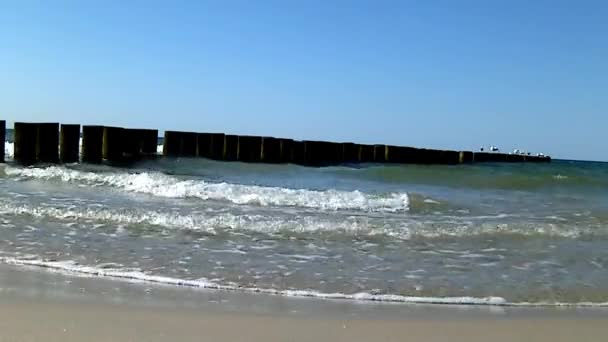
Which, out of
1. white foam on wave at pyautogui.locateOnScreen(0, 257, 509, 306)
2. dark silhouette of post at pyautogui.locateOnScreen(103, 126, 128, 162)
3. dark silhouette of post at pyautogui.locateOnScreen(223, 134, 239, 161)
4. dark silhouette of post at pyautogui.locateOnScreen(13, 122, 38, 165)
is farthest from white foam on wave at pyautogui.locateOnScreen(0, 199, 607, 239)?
dark silhouette of post at pyautogui.locateOnScreen(223, 134, 239, 161)

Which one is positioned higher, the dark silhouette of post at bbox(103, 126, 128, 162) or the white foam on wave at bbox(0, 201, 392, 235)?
the dark silhouette of post at bbox(103, 126, 128, 162)

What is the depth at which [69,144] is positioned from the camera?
1919 cm

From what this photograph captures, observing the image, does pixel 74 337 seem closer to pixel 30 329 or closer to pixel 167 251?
pixel 30 329

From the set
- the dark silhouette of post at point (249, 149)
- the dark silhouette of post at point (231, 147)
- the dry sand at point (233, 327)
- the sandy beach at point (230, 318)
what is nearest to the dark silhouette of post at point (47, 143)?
the dark silhouette of post at point (231, 147)

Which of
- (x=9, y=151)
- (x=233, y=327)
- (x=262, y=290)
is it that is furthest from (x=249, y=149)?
(x=233, y=327)

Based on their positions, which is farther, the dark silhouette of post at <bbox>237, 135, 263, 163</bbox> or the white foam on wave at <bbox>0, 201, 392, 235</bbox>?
the dark silhouette of post at <bbox>237, 135, 263, 163</bbox>

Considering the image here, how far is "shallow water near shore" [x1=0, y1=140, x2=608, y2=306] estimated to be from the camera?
5457 mm

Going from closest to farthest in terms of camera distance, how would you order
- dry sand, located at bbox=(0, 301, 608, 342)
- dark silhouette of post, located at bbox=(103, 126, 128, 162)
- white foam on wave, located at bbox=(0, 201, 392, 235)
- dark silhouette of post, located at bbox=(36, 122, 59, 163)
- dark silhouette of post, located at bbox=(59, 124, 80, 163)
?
dry sand, located at bbox=(0, 301, 608, 342) → white foam on wave, located at bbox=(0, 201, 392, 235) → dark silhouette of post, located at bbox=(36, 122, 59, 163) → dark silhouette of post, located at bbox=(59, 124, 80, 163) → dark silhouette of post, located at bbox=(103, 126, 128, 162)

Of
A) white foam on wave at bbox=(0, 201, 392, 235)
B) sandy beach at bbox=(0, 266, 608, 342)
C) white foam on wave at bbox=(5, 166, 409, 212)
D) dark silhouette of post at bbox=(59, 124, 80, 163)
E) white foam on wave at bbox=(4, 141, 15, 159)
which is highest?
dark silhouette of post at bbox=(59, 124, 80, 163)

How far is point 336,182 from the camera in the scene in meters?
17.9

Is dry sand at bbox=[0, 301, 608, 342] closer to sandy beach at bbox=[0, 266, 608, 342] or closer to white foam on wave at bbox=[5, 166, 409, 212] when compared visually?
sandy beach at bbox=[0, 266, 608, 342]

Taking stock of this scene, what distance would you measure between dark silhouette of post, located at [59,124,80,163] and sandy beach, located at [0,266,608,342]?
1481 cm

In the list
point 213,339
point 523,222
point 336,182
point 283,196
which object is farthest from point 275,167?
point 213,339

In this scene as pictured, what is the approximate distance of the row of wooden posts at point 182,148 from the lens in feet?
61.2
